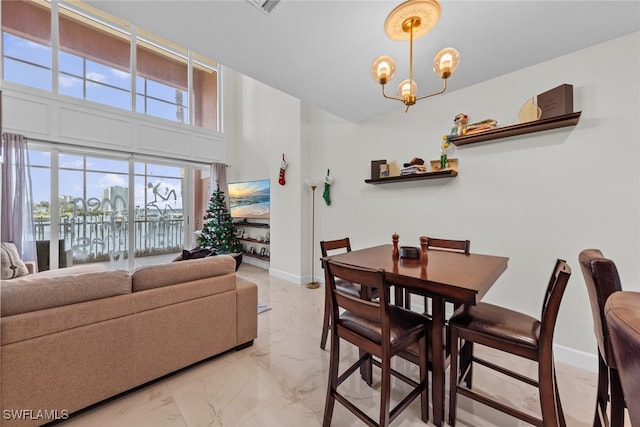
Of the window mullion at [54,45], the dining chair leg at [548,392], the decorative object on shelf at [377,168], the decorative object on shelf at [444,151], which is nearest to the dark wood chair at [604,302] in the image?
the dining chair leg at [548,392]

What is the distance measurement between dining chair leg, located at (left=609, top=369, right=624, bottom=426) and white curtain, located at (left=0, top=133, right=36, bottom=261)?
604cm

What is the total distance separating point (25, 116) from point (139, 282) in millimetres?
4286

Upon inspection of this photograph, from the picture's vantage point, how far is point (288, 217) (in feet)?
14.5

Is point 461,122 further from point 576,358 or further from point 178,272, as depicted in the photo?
point 178,272

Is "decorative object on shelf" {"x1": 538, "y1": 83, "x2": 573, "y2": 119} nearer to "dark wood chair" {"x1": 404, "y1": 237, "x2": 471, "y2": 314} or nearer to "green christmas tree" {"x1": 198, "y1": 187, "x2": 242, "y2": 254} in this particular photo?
"dark wood chair" {"x1": 404, "y1": 237, "x2": 471, "y2": 314}

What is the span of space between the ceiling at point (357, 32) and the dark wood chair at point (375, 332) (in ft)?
5.55

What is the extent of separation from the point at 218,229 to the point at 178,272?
3.72 metres

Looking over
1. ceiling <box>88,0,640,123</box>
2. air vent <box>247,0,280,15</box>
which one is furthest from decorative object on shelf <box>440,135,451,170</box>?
air vent <box>247,0,280,15</box>

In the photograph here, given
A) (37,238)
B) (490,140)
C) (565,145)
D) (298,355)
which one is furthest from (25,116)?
(565,145)

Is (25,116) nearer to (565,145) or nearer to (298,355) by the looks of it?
(298,355)

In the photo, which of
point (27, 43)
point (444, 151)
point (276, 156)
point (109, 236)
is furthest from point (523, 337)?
point (27, 43)

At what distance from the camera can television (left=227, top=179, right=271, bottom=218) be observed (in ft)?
17.3

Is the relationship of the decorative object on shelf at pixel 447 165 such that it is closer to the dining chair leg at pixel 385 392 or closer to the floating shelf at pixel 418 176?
the floating shelf at pixel 418 176

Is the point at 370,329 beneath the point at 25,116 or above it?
beneath
